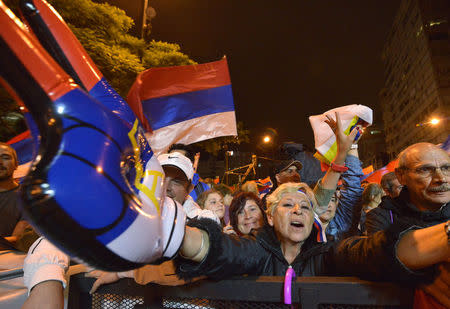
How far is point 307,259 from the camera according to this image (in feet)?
5.50

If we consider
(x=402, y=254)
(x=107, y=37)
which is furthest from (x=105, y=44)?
(x=402, y=254)

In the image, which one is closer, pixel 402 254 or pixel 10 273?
pixel 402 254

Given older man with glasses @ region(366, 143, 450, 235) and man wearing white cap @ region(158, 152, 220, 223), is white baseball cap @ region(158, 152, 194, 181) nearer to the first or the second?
man wearing white cap @ region(158, 152, 220, 223)

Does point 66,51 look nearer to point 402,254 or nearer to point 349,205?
point 402,254

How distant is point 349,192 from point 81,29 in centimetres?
673

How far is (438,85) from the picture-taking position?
128 feet

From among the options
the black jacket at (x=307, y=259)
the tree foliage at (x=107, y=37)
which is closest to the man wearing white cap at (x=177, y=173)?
the black jacket at (x=307, y=259)

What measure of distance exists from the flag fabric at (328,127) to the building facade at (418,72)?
38.6 metres

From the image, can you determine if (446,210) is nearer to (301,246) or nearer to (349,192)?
(301,246)

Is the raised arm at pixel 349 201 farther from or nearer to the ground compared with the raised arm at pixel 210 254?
farther from the ground

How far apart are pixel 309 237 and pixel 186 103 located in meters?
3.06

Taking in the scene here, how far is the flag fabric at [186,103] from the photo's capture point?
422cm

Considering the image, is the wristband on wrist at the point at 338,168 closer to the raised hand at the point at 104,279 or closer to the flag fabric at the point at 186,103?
the raised hand at the point at 104,279

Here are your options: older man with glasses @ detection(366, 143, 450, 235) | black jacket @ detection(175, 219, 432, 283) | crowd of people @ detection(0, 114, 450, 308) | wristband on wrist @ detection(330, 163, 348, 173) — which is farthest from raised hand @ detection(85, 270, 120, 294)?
wristband on wrist @ detection(330, 163, 348, 173)
